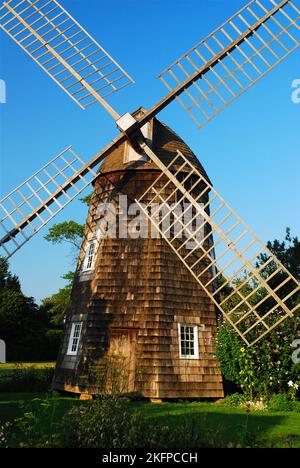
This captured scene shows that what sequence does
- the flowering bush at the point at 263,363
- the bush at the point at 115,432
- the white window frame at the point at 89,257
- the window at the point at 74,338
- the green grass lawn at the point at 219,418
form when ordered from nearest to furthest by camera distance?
the bush at the point at 115,432
the green grass lawn at the point at 219,418
the flowering bush at the point at 263,363
the window at the point at 74,338
the white window frame at the point at 89,257

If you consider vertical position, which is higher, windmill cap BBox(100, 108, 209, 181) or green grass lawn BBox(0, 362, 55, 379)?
windmill cap BBox(100, 108, 209, 181)

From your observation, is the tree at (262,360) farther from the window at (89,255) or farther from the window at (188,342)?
the window at (89,255)

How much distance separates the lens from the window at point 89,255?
15.0 meters

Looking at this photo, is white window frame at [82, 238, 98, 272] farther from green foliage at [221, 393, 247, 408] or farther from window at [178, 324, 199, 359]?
green foliage at [221, 393, 247, 408]

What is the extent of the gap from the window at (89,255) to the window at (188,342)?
13.1ft

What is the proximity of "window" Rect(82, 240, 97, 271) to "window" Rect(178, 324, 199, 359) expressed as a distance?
3.98 m

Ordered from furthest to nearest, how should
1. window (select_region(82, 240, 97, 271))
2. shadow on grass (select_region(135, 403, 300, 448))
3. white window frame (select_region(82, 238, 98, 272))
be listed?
1. window (select_region(82, 240, 97, 271))
2. white window frame (select_region(82, 238, 98, 272))
3. shadow on grass (select_region(135, 403, 300, 448))

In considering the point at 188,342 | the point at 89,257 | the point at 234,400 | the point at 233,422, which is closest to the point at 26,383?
the point at 89,257

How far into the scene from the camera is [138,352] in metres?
12.8

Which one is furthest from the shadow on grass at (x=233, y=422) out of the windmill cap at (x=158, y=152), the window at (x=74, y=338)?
the windmill cap at (x=158, y=152)

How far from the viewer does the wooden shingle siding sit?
12750mm

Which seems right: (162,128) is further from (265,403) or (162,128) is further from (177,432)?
(177,432)

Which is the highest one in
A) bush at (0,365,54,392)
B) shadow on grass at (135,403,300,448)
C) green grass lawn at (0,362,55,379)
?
green grass lawn at (0,362,55,379)

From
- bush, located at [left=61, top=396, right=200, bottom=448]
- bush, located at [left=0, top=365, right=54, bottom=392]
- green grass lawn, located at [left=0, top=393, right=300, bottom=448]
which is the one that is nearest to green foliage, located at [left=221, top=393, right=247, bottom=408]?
green grass lawn, located at [left=0, top=393, right=300, bottom=448]
